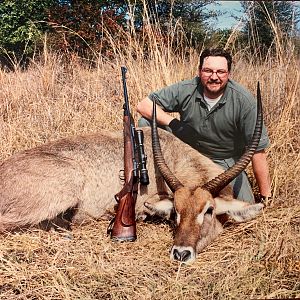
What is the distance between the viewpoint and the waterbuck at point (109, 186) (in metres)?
3.68

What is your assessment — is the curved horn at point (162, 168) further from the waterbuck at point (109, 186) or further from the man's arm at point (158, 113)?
the man's arm at point (158, 113)

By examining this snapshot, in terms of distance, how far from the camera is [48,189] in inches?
162

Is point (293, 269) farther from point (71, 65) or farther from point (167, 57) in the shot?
point (71, 65)

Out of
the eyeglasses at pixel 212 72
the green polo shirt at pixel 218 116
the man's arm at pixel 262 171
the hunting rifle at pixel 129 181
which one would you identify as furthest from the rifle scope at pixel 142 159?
the man's arm at pixel 262 171

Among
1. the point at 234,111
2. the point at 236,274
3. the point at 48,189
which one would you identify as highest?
the point at 234,111

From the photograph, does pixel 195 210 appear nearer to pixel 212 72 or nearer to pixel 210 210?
pixel 210 210

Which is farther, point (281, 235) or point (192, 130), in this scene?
point (192, 130)

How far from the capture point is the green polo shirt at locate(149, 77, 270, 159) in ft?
15.0

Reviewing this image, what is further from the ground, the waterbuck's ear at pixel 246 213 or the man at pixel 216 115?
the man at pixel 216 115

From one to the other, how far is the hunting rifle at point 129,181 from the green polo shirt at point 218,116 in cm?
66

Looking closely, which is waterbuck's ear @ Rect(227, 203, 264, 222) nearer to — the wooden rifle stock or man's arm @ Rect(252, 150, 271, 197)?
man's arm @ Rect(252, 150, 271, 197)

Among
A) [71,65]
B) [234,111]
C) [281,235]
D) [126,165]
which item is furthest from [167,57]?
[281,235]

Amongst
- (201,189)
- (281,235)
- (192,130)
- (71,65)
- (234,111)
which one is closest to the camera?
(281,235)

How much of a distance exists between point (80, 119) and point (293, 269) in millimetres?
4110
